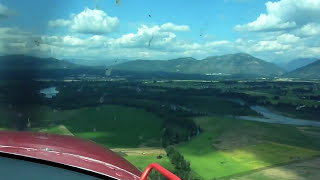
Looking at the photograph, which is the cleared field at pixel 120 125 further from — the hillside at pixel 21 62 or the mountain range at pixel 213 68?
the hillside at pixel 21 62

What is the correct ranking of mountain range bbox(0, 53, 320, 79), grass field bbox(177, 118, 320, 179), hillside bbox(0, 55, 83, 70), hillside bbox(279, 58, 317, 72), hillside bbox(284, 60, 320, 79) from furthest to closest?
1. hillside bbox(279, 58, 317, 72)
2. hillside bbox(284, 60, 320, 79)
3. mountain range bbox(0, 53, 320, 79)
4. grass field bbox(177, 118, 320, 179)
5. hillside bbox(0, 55, 83, 70)

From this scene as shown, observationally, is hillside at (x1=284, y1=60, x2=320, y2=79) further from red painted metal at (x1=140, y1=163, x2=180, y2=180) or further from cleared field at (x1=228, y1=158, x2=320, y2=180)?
red painted metal at (x1=140, y1=163, x2=180, y2=180)

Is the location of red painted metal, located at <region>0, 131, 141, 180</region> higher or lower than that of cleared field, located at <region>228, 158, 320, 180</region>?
higher

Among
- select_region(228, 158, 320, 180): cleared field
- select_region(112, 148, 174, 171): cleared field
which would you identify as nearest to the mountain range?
select_region(112, 148, 174, 171): cleared field

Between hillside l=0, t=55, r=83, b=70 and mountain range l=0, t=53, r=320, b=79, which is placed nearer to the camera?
hillside l=0, t=55, r=83, b=70

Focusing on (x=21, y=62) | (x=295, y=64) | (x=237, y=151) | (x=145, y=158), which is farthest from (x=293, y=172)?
(x=295, y=64)

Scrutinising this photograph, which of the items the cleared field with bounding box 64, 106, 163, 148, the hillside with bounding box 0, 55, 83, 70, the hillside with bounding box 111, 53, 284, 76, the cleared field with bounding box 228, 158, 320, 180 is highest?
the hillside with bounding box 111, 53, 284, 76

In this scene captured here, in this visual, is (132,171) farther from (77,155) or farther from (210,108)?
(210,108)
